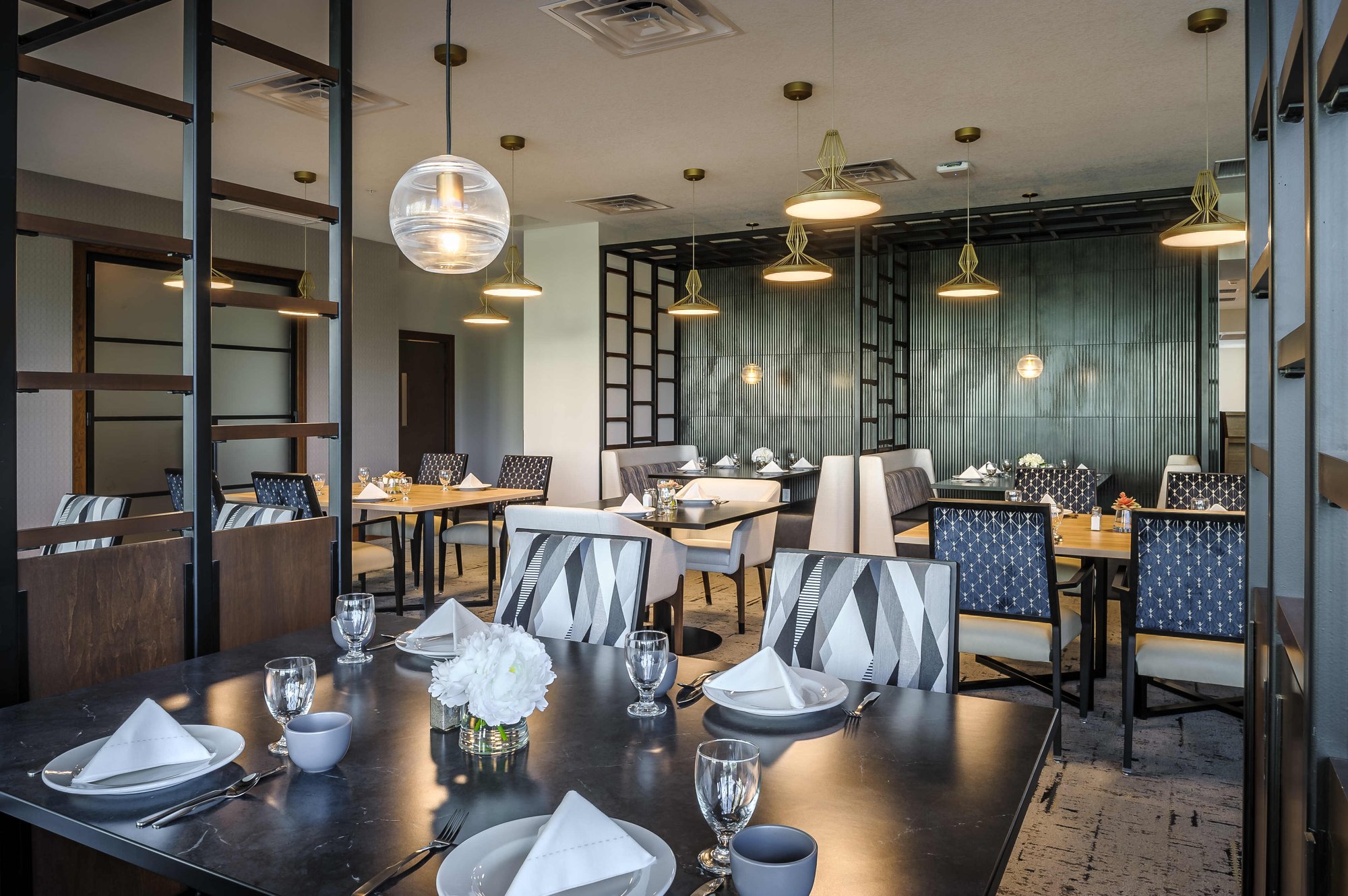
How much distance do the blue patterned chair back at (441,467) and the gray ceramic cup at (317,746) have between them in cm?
558

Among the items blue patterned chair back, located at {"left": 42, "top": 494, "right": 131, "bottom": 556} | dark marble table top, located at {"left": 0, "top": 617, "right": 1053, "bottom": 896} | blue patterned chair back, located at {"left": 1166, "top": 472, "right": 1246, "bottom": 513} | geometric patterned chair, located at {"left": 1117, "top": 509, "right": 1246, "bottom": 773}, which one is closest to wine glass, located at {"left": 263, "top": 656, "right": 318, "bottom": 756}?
dark marble table top, located at {"left": 0, "top": 617, "right": 1053, "bottom": 896}

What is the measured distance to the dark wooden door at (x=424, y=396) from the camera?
988cm

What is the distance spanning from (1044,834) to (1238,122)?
484cm

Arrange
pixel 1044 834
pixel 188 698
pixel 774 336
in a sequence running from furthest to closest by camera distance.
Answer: pixel 774 336 < pixel 1044 834 < pixel 188 698

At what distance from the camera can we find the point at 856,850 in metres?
1.04

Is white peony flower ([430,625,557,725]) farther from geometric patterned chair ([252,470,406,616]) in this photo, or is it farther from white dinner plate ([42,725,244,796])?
geometric patterned chair ([252,470,406,616])

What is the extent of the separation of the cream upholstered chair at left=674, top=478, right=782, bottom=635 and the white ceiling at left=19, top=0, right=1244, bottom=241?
218 centimetres

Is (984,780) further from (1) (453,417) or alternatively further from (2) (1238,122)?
(1) (453,417)

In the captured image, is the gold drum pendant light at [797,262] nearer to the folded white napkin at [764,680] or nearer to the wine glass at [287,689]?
the folded white napkin at [764,680]

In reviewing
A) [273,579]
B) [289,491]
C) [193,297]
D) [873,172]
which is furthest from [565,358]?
[193,297]

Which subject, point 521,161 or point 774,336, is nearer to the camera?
point 521,161

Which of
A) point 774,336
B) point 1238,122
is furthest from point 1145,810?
point 774,336

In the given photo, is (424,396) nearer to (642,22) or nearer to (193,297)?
(642,22)

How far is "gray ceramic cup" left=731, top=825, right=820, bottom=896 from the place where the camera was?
2.86 ft
